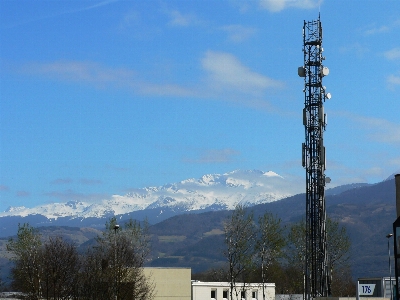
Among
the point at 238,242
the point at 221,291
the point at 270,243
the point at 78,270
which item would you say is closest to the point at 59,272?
the point at 78,270

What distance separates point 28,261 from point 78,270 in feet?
23.4

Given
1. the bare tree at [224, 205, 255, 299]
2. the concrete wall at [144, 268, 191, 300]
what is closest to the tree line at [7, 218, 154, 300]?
the concrete wall at [144, 268, 191, 300]

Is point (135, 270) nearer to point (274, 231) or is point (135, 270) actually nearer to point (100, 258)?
point (100, 258)

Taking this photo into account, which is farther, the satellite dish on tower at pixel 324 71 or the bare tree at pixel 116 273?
the bare tree at pixel 116 273

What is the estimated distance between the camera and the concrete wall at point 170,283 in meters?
113

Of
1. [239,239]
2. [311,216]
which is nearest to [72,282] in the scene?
[239,239]

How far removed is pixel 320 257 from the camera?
78250 mm

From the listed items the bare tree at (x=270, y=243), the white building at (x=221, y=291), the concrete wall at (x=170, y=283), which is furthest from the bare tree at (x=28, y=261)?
the bare tree at (x=270, y=243)

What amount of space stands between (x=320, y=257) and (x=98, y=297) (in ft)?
101

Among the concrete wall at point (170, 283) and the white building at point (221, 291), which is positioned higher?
the concrete wall at point (170, 283)

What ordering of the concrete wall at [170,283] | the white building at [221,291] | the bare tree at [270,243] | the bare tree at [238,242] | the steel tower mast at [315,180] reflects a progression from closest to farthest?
1. the steel tower mast at [315,180]
2. the bare tree at [238,242]
3. the concrete wall at [170,283]
4. the bare tree at [270,243]
5. the white building at [221,291]

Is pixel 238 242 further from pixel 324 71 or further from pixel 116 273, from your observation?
pixel 324 71

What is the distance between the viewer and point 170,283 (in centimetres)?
11475

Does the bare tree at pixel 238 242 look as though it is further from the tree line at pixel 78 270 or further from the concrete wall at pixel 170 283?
the tree line at pixel 78 270
